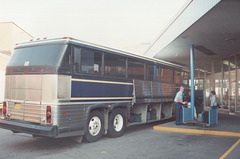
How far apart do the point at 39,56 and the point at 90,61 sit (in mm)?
1502

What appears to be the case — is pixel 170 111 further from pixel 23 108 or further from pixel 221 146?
pixel 23 108

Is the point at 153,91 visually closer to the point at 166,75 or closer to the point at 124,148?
the point at 166,75

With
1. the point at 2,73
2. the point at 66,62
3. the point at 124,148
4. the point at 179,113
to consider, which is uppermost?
the point at 2,73

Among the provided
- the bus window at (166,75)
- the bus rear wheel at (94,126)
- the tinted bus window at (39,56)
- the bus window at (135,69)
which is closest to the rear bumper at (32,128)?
the bus rear wheel at (94,126)

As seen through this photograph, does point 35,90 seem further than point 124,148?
No

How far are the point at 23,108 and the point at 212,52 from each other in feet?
45.5

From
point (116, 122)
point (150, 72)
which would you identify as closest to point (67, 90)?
point (116, 122)

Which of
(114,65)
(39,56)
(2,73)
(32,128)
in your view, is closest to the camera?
(32,128)

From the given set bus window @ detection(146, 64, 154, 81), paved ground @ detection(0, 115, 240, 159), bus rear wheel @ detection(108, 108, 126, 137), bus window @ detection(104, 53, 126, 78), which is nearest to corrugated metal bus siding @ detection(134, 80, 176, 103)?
bus window @ detection(146, 64, 154, 81)

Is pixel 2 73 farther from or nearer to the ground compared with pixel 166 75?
farther from the ground

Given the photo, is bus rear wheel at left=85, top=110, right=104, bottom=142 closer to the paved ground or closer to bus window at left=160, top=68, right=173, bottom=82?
the paved ground

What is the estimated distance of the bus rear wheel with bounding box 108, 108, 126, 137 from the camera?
823 centimetres

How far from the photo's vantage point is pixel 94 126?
7.50 meters

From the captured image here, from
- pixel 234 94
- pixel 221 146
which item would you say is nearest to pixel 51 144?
pixel 221 146
